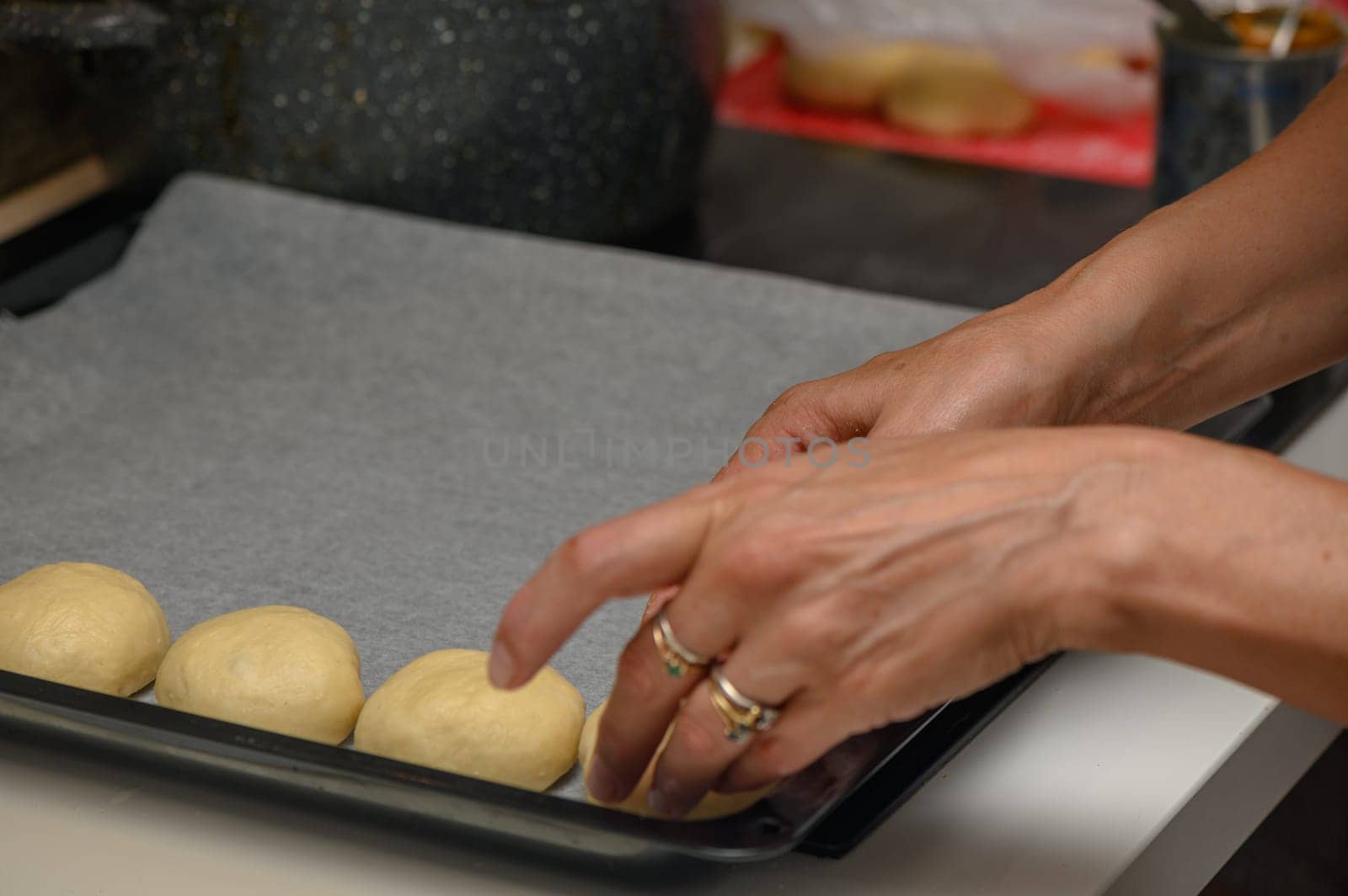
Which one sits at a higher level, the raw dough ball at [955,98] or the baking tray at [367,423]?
the raw dough ball at [955,98]

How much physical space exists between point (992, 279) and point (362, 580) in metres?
0.72

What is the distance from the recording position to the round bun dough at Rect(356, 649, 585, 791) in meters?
0.76

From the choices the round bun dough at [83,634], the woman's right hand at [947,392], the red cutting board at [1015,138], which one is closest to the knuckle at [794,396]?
the woman's right hand at [947,392]

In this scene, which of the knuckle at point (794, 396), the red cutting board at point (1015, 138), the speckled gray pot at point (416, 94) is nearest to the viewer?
the knuckle at point (794, 396)

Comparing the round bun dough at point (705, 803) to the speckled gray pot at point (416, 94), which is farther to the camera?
the speckled gray pot at point (416, 94)

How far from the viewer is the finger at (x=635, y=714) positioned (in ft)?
2.08

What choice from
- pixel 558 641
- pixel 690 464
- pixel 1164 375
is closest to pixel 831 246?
pixel 690 464

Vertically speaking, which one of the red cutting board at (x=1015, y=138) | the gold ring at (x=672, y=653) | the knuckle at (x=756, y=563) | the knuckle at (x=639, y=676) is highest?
the knuckle at (x=756, y=563)

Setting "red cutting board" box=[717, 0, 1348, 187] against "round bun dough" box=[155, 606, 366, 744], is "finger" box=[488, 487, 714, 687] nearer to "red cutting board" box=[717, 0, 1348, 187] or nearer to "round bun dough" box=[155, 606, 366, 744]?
"round bun dough" box=[155, 606, 366, 744]

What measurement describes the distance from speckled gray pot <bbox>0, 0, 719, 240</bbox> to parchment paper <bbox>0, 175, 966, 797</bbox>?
0.17 feet

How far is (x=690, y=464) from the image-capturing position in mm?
1089

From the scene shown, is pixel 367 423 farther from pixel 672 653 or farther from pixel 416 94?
pixel 672 653

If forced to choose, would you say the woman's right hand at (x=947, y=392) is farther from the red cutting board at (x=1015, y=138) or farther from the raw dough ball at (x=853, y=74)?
the raw dough ball at (x=853, y=74)

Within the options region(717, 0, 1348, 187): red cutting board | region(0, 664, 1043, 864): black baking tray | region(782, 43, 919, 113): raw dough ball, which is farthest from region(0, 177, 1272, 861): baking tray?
region(782, 43, 919, 113): raw dough ball
